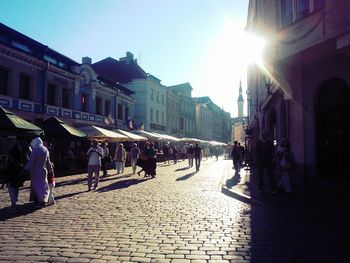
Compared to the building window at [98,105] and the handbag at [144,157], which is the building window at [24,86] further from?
the building window at [98,105]

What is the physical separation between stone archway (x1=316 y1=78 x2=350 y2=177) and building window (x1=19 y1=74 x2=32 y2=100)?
1679cm

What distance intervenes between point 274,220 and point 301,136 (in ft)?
20.9

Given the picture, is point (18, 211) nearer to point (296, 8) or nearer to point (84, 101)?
point (296, 8)

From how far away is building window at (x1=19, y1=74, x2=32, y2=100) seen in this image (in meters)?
21.8

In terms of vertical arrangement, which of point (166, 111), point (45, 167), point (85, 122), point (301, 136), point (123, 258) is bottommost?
point (123, 258)

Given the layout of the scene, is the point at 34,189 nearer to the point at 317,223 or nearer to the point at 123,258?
the point at 123,258

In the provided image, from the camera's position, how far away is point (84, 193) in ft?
37.4

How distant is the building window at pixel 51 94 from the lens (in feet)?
80.2

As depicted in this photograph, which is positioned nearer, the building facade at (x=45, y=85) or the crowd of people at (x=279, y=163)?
the crowd of people at (x=279, y=163)

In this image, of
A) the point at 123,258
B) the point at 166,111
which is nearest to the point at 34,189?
the point at 123,258

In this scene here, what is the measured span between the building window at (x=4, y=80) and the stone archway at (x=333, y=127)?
53.7 feet

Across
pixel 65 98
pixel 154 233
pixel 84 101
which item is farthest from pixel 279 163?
pixel 84 101

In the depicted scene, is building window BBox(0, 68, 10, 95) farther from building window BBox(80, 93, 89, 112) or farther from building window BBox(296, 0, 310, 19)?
building window BBox(296, 0, 310, 19)

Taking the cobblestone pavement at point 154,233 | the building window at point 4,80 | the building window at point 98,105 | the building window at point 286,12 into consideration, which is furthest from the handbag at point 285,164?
the building window at point 98,105
